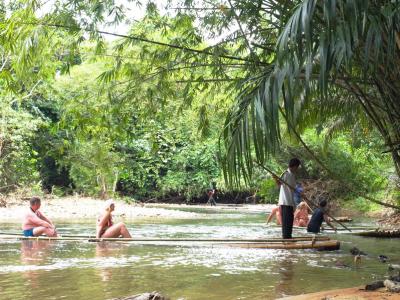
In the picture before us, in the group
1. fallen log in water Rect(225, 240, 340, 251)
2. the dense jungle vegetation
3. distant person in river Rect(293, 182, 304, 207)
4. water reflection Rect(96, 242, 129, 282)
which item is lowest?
water reflection Rect(96, 242, 129, 282)

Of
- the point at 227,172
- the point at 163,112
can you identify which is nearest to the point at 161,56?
the point at 163,112

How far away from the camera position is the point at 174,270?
6883 mm

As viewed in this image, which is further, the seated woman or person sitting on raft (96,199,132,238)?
the seated woman

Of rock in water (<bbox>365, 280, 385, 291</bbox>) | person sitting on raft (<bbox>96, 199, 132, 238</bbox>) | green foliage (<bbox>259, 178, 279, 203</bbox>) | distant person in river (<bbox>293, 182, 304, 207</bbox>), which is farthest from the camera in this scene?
green foliage (<bbox>259, 178, 279, 203</bbox>)

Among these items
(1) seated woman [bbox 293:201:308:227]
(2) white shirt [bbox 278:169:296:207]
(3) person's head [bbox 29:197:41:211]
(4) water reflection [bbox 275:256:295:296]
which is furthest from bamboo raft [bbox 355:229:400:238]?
(3) person's head [bbox 29:197:41:211]

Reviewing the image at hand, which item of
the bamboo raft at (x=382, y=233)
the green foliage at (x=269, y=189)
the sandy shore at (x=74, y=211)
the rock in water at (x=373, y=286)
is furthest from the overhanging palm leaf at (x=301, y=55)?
the green foliage at (x=269, y=189)

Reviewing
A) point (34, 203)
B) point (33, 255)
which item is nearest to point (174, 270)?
point (33, 255)

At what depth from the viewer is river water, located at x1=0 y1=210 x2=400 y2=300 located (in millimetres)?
5578

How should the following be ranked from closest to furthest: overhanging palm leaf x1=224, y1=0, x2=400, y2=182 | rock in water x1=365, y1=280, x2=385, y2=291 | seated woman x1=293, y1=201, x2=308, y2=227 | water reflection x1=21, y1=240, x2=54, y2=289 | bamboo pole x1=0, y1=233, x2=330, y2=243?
overhanging palm leaf x1=224, y1=0, x2=400, y2=182
rock in water x1=365, y1=280, x2=385, y2=291
water reflection x1=21, y1=240, x2=54, y2=289
bamboo pole x1=0, y1=233, x2=330, y2=243
seated woman x1=293, y1=201, x2=308, y2=227

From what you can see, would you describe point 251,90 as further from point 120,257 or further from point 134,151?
point 134,151

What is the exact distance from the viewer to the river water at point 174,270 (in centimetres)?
558

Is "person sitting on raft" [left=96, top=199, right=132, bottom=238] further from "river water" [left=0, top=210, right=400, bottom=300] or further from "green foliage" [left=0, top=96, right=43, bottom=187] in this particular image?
"green foliage" [left=0, top=96, right=43, bottom=187]

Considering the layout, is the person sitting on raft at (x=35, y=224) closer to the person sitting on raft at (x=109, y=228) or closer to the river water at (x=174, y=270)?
the river water at (x=174, y=270)

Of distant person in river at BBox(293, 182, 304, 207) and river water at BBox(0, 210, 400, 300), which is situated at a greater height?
distant person in river at BBox(293, 182, 304, 207)
